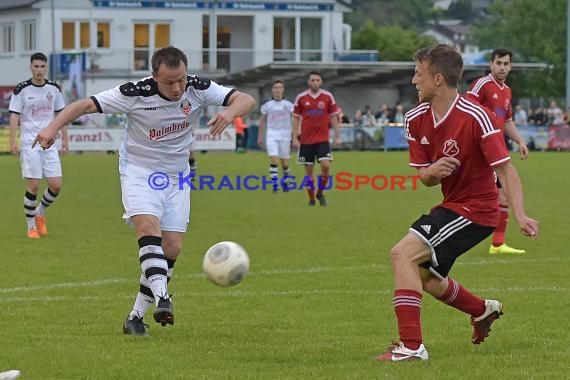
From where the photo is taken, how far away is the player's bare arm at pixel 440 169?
24.1ft

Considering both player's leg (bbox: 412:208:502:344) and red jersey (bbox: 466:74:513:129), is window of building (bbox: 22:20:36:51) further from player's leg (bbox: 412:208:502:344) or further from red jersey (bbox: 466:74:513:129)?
player's leg (bbox: 412:208:502:344)

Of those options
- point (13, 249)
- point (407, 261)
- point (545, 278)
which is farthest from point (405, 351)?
point (13, 249)

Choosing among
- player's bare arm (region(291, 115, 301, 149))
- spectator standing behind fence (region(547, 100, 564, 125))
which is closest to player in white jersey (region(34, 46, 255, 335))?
player's bare arm (region(291, 115, 301, 149))

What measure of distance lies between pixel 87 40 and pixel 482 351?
190ft

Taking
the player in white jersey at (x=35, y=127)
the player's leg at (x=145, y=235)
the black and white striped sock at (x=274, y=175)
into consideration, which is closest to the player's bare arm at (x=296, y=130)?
the black and white striped sock at (x=274, y=175)

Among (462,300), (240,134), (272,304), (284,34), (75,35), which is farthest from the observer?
(284,34)

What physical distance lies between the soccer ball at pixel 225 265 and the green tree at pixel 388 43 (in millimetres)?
69580

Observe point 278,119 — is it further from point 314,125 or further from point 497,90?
point 497,90

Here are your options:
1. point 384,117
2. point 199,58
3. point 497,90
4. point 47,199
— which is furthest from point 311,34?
point 497,90

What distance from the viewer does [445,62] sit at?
24.4 feet

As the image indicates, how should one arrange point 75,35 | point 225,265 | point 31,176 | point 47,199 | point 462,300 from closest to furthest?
point 462,300 < point 225,265 < point 31,176 < point 47,199 < point 75,35

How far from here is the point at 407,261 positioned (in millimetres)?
7457

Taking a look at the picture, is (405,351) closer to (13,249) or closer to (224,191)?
(13,249)

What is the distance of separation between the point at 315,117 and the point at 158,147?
13331 millimetres
